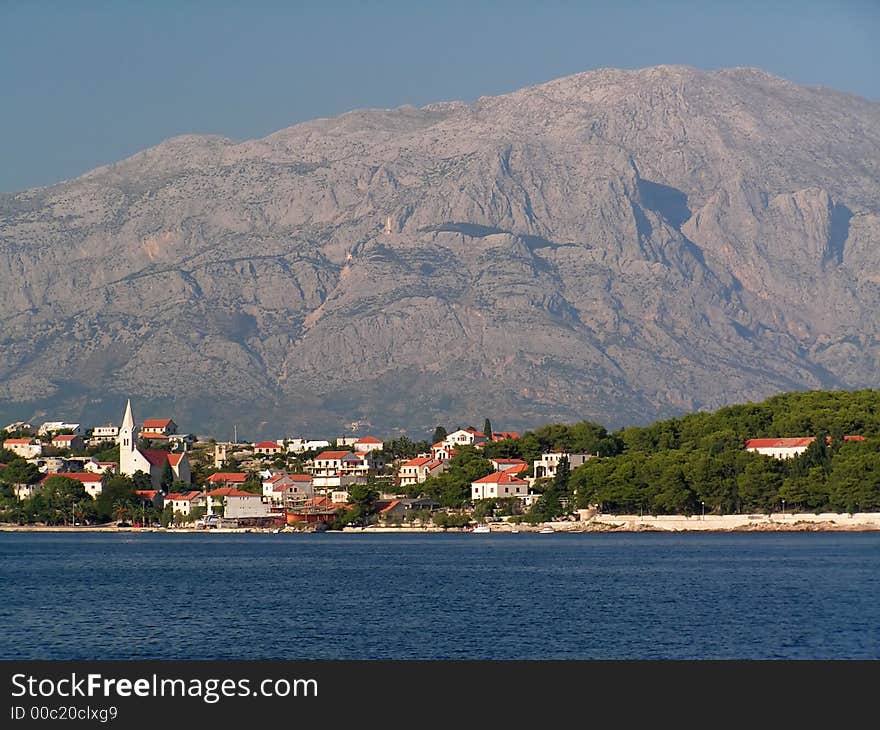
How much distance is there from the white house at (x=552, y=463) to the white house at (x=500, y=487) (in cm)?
806

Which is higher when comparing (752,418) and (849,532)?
(752,418)

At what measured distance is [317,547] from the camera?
129750 mm

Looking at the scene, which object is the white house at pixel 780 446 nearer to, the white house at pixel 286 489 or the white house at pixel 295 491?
the white house at pixel 295 491

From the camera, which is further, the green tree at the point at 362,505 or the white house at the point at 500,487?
the green tree at the point at 362,505

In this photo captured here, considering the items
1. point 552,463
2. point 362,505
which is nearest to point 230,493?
point 362,505

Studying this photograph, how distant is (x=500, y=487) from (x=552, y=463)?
1416 cm

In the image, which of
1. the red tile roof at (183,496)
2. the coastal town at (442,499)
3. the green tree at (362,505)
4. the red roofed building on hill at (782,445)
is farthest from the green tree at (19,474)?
the red roofed building on hill at (782,445)

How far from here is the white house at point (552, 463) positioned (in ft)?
588

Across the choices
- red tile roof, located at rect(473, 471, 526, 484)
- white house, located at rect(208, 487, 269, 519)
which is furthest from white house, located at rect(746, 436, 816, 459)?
white house, located at rect(208, 487, 269, 519)

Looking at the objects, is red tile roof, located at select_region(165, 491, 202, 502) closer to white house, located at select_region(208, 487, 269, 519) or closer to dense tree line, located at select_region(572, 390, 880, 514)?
white house, located at select_region(208, 487, 269, 519)
